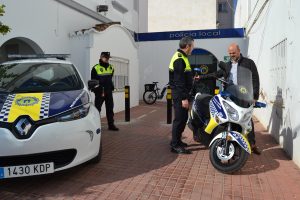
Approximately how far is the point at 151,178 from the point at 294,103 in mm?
2569

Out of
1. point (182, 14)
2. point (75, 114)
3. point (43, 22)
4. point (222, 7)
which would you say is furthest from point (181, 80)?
point (222, 7)

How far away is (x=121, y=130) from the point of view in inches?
300

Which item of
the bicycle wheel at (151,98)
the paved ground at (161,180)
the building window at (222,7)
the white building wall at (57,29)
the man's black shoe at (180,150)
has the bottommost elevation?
the paved ground at (161,180)

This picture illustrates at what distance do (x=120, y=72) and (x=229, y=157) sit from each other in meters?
7.86

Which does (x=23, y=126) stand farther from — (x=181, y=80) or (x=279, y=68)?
(x=279, y=68)

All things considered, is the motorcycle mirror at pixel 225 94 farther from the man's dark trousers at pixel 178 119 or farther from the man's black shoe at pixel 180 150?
the man's black shoe at pixel 180 150

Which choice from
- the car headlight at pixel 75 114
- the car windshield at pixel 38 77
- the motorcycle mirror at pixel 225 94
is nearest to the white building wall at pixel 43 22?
the car windshield at pixel 38 77

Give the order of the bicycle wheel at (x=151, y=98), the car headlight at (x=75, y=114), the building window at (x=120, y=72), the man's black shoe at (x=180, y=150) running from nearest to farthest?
1. the car headlight at (x=75, y=114)
2. the man's black shoe at (x=180, y=150)
3. the building window at (x=120, y=72)
4. the bicycle wheel at (x=151, y=98)

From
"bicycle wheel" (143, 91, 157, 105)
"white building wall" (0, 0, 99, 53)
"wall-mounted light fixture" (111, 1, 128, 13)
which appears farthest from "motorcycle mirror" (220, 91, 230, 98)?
"bicycle wheel" (143, 91, 157, 105)

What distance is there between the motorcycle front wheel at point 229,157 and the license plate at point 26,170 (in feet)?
7.42

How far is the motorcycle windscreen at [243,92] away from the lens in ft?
14.5

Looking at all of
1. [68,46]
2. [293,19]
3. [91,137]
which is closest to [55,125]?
[91,137]

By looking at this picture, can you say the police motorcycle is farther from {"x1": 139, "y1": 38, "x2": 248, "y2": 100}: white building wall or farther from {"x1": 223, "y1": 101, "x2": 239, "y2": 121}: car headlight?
{"x1": 139, "y1": 38, "x2": 248, "y2": 100}: white building wall

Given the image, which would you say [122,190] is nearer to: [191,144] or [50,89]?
[50,89]
